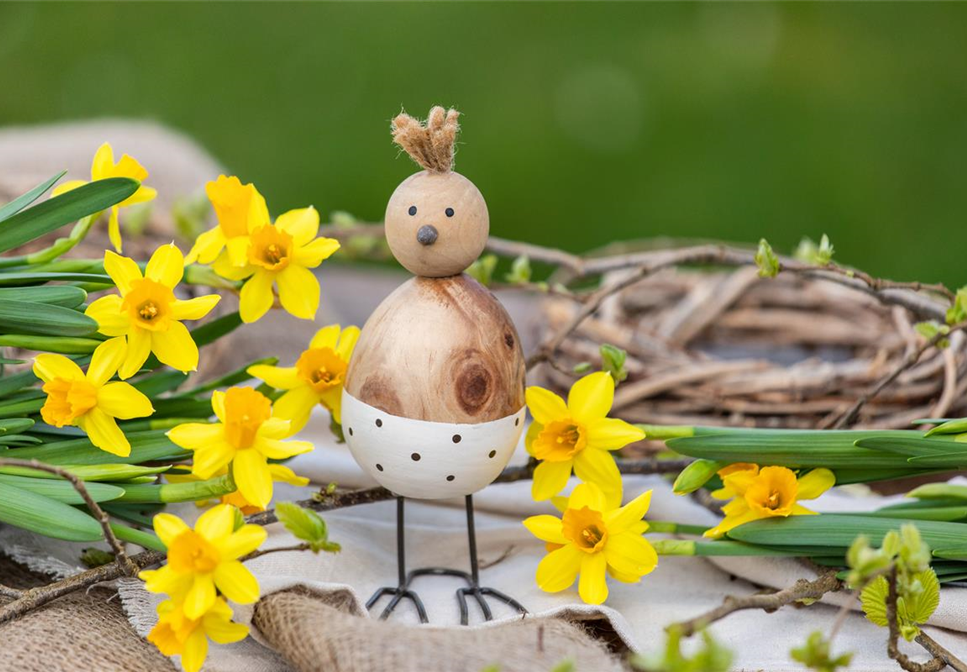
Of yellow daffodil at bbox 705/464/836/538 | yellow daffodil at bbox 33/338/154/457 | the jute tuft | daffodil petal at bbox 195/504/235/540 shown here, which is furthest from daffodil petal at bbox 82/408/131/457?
yellow daffodil at bbox 705/464/836/538

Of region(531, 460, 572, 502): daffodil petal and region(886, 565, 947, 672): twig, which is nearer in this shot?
region(886, 565, 947, 672): twig

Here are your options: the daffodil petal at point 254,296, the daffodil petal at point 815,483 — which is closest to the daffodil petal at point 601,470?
the daffodil petal at point 815,483

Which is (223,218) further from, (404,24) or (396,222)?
(404,24)

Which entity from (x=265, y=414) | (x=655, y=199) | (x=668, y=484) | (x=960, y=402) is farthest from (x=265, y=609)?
(x=655, y=199)

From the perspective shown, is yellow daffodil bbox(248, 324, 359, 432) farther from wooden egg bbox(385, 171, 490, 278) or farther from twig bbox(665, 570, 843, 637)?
twig bbox(665, 570, 843, 637)

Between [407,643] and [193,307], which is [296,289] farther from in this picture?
[407,643]

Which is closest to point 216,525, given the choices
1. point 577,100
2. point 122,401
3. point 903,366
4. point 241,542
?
point 241,542

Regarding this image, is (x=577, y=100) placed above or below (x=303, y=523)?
above
